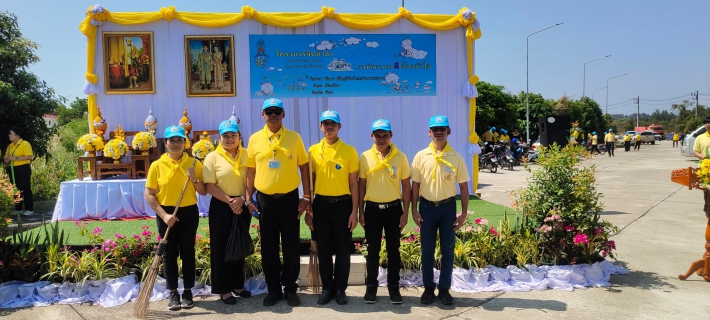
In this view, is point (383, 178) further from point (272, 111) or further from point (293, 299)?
point (293, 299)

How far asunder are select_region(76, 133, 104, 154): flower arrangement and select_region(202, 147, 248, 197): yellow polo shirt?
4330 millimetres

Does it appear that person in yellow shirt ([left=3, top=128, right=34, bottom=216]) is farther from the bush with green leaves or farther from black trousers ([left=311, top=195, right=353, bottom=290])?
the bush with green leaves

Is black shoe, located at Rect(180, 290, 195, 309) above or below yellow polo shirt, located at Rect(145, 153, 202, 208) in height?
below

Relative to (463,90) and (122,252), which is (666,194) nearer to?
(463,90)

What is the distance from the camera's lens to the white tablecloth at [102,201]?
7.12 meters

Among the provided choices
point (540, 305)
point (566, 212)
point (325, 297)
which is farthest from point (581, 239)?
point (325, 297)

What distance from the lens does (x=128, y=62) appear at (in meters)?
8.05

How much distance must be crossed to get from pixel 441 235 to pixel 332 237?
0.98m

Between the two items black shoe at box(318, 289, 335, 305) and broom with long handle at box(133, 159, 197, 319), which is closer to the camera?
broom with long handle at box(133, 159, 197, 319)

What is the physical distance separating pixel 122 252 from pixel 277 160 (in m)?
2.01

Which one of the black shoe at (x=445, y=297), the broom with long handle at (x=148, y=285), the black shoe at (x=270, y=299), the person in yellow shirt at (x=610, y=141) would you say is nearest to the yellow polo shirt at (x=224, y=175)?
the broom with long handle at (x=148, y=285)

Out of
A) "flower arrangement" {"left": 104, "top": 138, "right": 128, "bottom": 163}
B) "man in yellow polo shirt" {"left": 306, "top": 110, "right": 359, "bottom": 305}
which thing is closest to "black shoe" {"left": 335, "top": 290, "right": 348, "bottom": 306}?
"man in yellow polo shirt" {"left": 306, "top": 110, "right": 359, "bottom": 305}

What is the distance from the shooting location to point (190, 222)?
4195 millimetres

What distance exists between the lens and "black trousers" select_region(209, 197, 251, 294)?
165 inches
